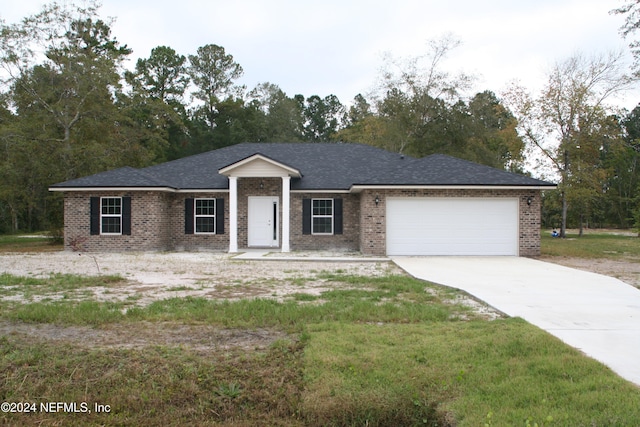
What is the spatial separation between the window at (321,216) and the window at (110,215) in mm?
7131

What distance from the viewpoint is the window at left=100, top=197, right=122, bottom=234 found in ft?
60.2

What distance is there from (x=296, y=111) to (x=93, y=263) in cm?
4140

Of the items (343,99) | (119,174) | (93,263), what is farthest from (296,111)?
(93,263)

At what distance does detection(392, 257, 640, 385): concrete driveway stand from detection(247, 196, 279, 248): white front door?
639 centimetres

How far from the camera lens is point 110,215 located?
1834cm

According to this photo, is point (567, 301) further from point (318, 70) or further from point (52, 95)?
point (318, 70)

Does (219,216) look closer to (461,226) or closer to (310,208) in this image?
(310,208)

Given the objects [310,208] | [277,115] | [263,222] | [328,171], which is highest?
[277,115]

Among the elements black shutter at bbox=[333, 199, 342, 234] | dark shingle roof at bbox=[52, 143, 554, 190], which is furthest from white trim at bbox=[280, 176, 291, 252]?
black shutter at bbox=[333, 199, 342, 234]

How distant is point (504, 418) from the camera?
3785 mm

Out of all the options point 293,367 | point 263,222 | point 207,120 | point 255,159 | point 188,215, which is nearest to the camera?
point 293,367

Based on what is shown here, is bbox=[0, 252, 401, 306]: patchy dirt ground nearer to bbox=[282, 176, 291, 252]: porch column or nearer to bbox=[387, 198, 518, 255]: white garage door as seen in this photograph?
bbox=[282, 176, 291, 252]: porch column

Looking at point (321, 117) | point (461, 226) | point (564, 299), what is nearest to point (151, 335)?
point (564, 299)

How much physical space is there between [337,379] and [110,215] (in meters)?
15.9
